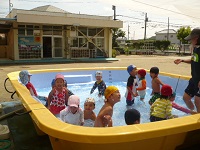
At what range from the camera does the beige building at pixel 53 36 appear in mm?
19062

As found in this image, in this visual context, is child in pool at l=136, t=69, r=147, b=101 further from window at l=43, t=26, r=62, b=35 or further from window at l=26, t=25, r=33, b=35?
window at l=43, t=26, r=62, b=35

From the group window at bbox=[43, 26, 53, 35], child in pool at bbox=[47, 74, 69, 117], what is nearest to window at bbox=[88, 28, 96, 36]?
window at bbox=[43, 26, 53, 35]

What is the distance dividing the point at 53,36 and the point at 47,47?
3.91 ft

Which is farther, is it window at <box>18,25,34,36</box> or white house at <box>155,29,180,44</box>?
white house at <box>155,29,180,44</box>

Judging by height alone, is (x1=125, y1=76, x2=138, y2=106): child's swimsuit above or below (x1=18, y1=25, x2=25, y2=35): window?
below

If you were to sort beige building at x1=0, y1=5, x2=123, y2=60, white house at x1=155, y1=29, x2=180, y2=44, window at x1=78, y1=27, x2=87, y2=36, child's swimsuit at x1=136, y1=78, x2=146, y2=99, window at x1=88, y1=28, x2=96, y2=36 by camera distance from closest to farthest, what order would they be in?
child's swimsuit at x1=136, y1=78, x2=146, y2=99 < beige building at x1=0, y1=5, x2=123, y2=60 < window at x1=78, y1=27, x2=87, y2=36 < window at x1=88, y1=28, x2=96, y2=36 < white house at x1=155, y1=29, x2=180, y2=44

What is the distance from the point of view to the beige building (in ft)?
62.5

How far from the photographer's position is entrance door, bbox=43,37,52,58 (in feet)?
68.5

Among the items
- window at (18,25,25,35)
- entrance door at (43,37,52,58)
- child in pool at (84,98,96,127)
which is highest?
window at (18,25,25,35)

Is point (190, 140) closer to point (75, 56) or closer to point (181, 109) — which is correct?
point (181, 109)

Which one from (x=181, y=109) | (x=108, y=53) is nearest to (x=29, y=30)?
(x=108, y=53)

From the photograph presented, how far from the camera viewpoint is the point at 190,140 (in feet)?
10.2

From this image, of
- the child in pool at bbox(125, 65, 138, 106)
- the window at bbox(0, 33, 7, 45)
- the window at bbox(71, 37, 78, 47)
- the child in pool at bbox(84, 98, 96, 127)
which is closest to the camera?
the child in pool at bbox(84, 98, 96, 127)

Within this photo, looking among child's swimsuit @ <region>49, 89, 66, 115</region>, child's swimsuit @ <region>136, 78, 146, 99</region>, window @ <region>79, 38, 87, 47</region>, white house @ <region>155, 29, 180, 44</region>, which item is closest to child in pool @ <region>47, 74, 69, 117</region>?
child's swimsuit @ <region>49, 89, 66, 115</region>
